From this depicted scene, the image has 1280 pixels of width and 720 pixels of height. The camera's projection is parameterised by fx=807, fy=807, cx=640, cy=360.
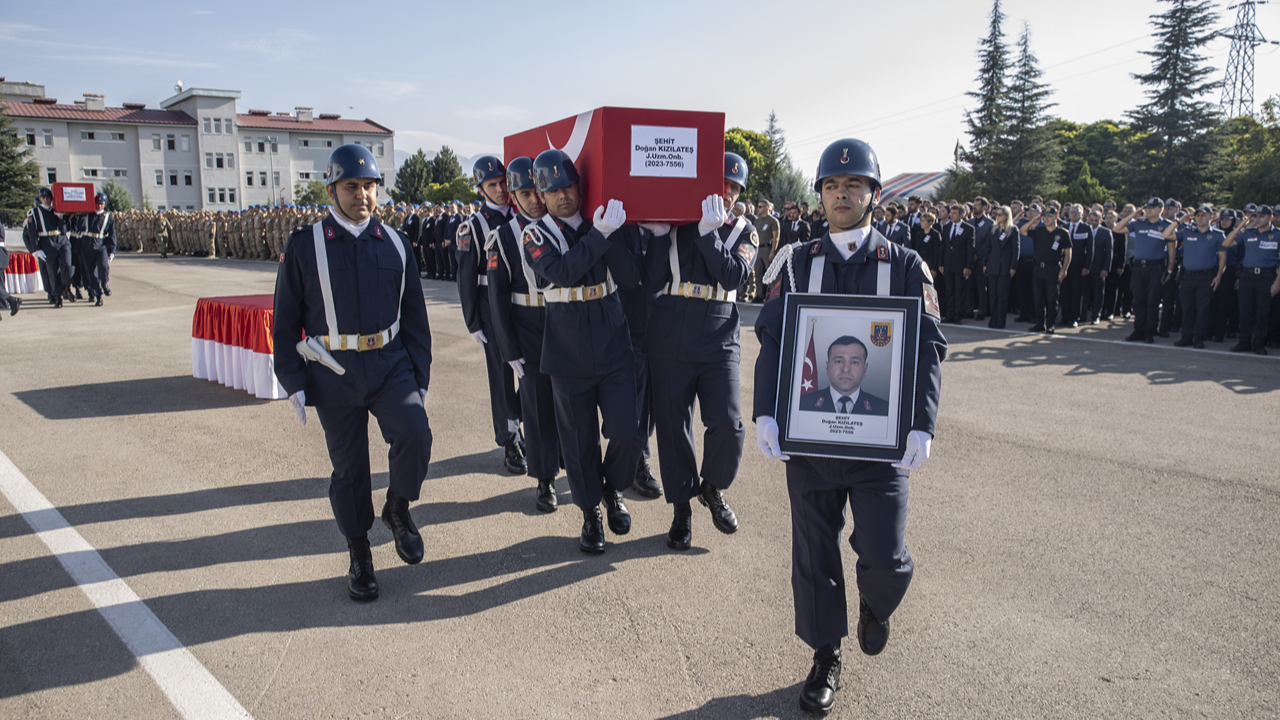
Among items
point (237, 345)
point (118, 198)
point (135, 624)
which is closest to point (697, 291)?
point (135, 624)

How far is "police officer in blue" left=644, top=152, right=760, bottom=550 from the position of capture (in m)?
4.55

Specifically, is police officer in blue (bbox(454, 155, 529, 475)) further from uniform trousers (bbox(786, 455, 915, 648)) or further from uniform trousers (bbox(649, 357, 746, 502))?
uniform trousers (bbox(786, 455, 915, 648))

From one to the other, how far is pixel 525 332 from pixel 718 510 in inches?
65.0

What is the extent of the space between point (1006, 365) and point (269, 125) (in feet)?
305

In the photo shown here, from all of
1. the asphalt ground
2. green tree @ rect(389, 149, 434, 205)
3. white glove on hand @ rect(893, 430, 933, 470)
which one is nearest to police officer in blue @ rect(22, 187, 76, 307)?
the asphalt ground

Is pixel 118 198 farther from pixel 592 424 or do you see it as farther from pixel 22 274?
pixel 592 424

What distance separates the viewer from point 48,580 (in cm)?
408

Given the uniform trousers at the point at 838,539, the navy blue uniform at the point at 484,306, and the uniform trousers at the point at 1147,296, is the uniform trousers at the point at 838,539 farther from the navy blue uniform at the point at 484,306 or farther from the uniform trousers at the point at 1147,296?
the uniform trousers at the point at 1147,296

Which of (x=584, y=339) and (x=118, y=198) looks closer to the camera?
(x=584, y=339)

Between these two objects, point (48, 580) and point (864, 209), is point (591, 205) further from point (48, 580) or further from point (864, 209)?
point (48, 580)

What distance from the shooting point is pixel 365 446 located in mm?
4098

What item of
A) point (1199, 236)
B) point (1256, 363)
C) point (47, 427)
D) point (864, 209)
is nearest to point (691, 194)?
point (864, 209)

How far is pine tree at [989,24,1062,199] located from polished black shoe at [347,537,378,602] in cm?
5400

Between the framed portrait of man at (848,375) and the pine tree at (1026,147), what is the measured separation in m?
53.9
